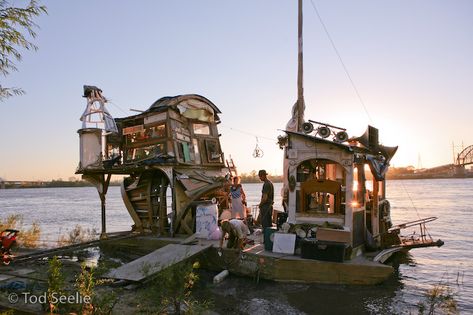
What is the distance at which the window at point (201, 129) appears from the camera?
1727 cm

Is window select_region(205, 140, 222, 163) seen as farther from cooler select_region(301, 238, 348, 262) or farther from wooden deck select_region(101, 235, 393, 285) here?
cooler select_region(301, 238, 348, 262)

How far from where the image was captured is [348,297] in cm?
977

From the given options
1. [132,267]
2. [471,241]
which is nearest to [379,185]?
[132,267]

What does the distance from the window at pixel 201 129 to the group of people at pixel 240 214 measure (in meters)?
3.59

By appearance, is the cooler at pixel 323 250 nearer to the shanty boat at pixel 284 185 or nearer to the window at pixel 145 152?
the shanty boat at pixel 284 185

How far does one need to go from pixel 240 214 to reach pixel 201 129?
4.57 meters

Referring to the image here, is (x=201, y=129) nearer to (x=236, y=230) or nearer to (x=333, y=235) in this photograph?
(x=236, y=230)

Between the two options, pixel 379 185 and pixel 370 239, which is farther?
pixel 379 185

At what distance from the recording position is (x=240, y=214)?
15016mm

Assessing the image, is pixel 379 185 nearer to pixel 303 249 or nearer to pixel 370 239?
pixel 370 239

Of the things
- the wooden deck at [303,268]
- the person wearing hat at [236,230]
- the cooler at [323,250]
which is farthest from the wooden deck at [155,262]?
the cooler at [323,250]

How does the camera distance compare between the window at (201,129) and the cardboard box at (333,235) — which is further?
the window at (201,129)

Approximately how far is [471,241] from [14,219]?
23723 millimetres

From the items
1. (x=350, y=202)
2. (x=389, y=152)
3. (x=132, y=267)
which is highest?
(x=389, y=152)
